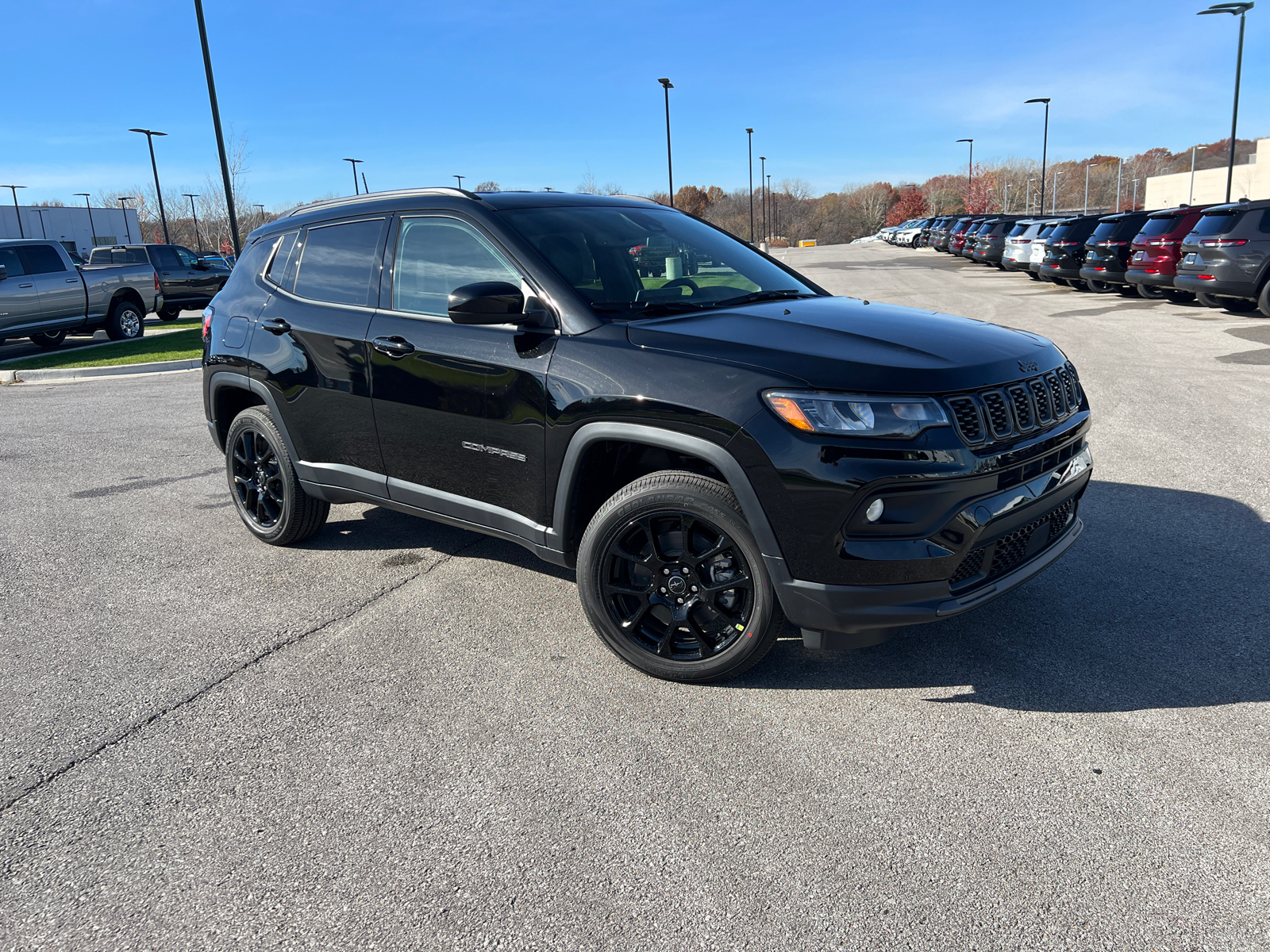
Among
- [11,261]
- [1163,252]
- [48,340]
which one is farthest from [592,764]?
[48,340]

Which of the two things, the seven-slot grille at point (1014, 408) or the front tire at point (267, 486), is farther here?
the front tire at point (267, 486)

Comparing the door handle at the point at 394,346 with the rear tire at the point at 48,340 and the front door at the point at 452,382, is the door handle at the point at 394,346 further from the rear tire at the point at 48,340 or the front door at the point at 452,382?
the rear tire at the point at 48,340

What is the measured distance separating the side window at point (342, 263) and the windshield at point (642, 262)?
2.80ft

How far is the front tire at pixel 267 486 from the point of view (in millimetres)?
5035

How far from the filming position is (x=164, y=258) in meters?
22.5

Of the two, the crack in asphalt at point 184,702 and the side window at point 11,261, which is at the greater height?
the side window at point 11,261

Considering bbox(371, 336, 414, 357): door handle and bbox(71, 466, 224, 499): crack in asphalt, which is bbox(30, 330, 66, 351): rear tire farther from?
bbox(371, 336, 414, 357): door handle

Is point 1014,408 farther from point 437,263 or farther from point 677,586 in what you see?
point 437,263

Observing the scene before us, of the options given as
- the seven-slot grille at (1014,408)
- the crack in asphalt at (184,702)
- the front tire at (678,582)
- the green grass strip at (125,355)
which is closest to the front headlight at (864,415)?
the seven-slot grille at (1014,408)

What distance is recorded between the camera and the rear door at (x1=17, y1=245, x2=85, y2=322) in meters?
16.4

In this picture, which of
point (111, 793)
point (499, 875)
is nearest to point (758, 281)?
point (499, 875)

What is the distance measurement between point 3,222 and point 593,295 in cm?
9415

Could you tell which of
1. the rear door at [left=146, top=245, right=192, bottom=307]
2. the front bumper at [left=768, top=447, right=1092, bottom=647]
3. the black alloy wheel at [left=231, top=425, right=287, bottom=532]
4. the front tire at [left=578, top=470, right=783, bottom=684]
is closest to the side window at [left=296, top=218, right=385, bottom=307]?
the black alloy wheel at [left=231, top=425, right=287, bottom=532]

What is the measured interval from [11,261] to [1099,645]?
18.2 m
